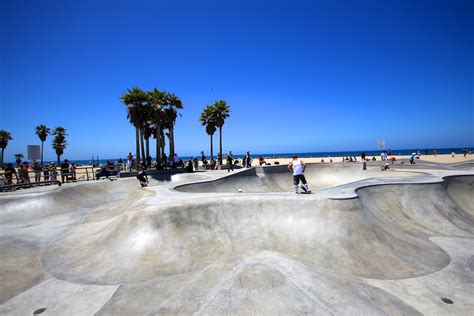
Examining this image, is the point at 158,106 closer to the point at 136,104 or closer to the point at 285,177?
the point at 136,104

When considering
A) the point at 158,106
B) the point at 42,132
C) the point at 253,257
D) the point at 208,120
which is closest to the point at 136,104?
the point at 158,106

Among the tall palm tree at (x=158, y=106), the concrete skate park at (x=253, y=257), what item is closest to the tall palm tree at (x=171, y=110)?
the tall palm tree at (x=158, y=106)

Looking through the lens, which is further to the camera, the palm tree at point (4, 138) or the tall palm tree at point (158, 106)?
the palm tree at point (4, 138)

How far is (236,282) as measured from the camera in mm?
5195

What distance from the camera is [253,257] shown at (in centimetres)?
621

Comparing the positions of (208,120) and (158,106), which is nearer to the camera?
(158,106)

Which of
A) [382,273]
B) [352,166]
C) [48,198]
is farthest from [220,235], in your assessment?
[352,166]

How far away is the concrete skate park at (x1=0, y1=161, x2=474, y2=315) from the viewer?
Result: 5164 mm

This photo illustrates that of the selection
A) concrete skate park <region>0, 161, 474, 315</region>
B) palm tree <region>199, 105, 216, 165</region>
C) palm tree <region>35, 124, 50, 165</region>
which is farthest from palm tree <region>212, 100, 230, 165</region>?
palm tree <region>35, 124, 50, 165</region>

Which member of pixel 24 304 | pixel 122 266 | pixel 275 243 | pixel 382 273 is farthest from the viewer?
pixel 275 243

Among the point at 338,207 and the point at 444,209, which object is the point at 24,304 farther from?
the point at 444,209

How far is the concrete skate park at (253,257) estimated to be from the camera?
5.16 meters

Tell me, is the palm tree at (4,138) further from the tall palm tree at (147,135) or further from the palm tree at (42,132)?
the tall palm tree at (147,135)

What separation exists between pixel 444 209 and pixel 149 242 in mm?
13605
